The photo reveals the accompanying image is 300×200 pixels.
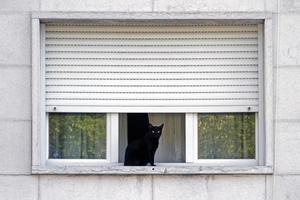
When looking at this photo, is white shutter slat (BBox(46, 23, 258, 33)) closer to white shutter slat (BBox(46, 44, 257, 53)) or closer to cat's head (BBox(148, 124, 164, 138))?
white shutter slat (BBox(46, 44, 257, 53))

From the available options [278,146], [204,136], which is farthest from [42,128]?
[278,146]

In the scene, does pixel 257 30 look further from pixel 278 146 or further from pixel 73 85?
pixel 73 85

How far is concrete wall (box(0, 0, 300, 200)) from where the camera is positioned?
28.4ft

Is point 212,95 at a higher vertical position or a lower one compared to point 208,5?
lower

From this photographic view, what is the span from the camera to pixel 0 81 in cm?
870

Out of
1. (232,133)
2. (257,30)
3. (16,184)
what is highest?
(257,30)

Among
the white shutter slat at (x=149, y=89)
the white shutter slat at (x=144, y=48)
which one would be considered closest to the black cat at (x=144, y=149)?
the white shutter slat at (x=149, y=89)

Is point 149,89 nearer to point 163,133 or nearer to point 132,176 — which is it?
point 163,133

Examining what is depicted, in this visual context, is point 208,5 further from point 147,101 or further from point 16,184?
point 16,184

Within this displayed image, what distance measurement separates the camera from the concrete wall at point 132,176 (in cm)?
865

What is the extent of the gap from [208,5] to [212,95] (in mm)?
989

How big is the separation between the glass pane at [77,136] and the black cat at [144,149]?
0.32 metres

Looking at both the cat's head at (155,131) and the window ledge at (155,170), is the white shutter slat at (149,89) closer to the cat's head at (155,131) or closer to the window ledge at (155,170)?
the cat's head at (155,131)

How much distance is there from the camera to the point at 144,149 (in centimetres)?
889
